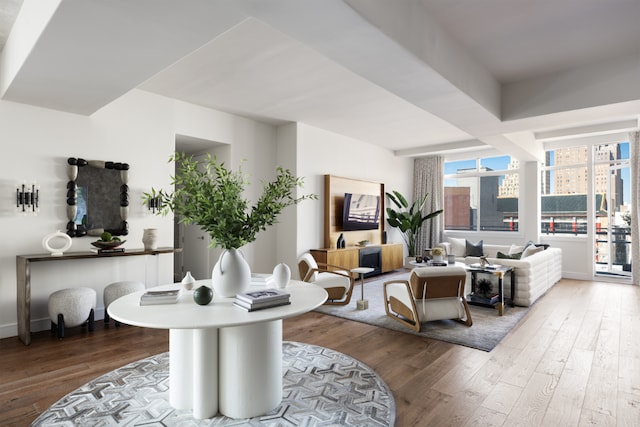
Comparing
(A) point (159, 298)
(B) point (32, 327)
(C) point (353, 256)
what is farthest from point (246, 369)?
(C) point (353, 256)

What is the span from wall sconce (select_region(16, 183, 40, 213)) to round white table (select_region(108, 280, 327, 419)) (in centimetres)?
242

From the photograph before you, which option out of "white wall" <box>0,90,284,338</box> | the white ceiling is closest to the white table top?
the white ceiling

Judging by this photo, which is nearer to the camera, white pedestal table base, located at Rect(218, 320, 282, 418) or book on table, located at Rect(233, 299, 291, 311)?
book on table, located at Rect(233, 299, 291, 311)

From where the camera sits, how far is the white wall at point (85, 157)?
3707 millimetres

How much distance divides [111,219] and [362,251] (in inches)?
167

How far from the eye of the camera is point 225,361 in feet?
7.13

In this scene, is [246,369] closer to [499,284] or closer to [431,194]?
[499,284]

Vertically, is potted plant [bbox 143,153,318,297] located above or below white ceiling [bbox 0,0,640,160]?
below

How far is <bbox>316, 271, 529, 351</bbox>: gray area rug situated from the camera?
11.8 feet

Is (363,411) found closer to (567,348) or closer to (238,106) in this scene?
(567,348)

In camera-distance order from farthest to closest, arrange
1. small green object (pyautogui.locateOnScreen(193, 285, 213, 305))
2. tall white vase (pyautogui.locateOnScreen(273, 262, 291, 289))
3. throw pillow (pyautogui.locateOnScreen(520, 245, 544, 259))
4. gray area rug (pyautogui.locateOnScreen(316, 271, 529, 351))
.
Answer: throw pillow (pyautogui.locateOnScreen(520, 245, 544, 259)) → gray area rug (pyautogui.locateOnScreen(316, 271, 529, 351)) → tall white vase (pyautogui.locateOnScreen(273, 262, 291, 289)) → small green object (pyautogui.locateOnScreen(193, 285, 213, 305))

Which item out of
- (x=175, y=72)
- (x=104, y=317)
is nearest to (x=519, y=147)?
(x=175, y=72)

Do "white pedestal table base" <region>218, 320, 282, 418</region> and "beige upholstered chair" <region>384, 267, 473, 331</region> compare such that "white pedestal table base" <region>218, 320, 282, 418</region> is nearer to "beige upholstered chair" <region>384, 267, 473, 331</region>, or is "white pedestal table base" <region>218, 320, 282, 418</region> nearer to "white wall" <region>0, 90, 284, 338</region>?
"beige upholstered chair" <region>384, 267, 473, 331</region>

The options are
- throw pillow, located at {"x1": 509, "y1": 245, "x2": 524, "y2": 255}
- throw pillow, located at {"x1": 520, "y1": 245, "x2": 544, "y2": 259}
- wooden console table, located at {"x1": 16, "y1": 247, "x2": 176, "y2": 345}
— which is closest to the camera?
wooden console table, located at {"x1": 16, "y1": 247, "x2": 176, "y2": 345}
